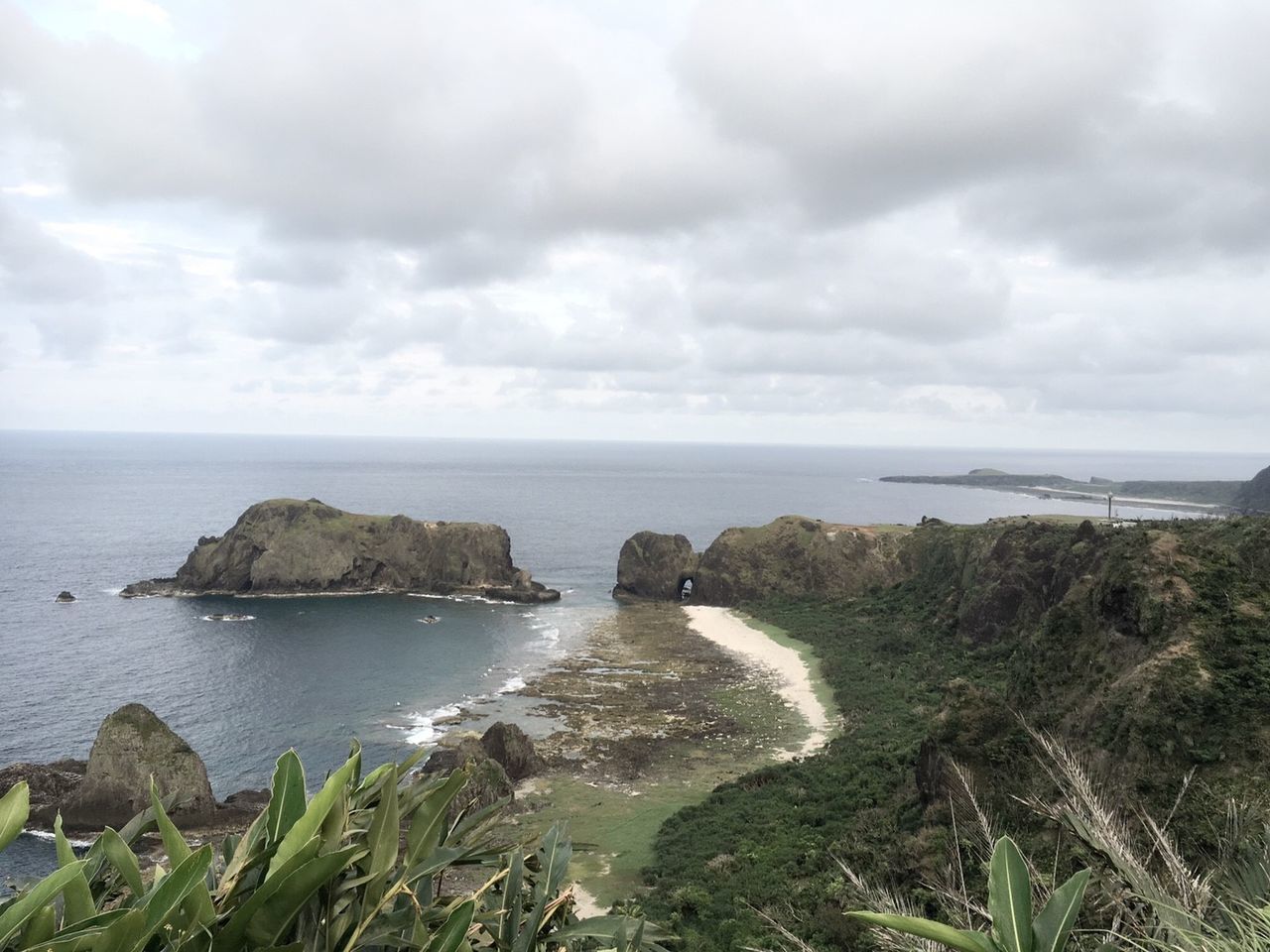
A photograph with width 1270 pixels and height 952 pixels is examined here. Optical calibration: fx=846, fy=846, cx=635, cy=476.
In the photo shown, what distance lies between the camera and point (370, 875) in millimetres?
3488

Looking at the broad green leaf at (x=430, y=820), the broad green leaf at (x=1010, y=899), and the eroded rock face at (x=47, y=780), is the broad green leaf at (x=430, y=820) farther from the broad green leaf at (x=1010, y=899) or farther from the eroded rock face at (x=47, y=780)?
the eroded rock face at (x=47, y=780)

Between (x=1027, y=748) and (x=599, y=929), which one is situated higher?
(x=599, y=929)

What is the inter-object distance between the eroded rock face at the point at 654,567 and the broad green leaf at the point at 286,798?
87970mm

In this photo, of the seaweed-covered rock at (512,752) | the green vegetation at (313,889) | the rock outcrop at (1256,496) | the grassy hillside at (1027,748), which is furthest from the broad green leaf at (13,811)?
the rock outcrop at (1256,496)

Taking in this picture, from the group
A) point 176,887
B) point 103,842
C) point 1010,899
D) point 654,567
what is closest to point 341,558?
point 654,567

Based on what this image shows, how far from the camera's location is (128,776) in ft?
118

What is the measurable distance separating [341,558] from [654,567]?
3315 cm

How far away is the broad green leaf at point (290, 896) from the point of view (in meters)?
3.03

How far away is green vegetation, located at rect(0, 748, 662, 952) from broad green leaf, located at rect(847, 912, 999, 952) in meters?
1.25

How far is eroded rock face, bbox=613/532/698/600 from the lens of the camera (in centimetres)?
9144

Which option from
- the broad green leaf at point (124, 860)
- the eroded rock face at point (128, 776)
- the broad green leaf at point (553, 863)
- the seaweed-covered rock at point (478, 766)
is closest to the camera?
the broad green leaf at point (124, 860)

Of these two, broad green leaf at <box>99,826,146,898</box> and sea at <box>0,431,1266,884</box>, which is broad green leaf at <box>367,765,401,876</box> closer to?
broad green leaf at <box>99,826,146,898</box>

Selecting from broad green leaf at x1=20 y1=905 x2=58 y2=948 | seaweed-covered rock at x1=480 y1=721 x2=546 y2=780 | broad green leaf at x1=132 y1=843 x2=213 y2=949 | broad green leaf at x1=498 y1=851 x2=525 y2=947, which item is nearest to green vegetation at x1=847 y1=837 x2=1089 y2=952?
broad green leaf at x1=498 y1=851 x2=525 y2=947

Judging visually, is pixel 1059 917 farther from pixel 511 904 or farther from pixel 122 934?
pixel 122 934
